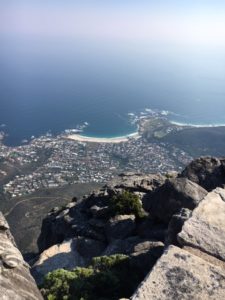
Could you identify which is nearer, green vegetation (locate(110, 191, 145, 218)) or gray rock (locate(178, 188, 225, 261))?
gray rock (locate(178, 188, 225, 261))

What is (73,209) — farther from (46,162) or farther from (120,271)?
(46,162)

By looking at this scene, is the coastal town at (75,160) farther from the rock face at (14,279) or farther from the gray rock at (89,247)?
the rock face at (14,279)

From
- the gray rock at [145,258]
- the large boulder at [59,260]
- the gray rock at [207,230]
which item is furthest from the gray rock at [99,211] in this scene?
the gray rock at [207,230]

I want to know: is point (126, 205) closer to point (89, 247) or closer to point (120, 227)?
point (120, 227)

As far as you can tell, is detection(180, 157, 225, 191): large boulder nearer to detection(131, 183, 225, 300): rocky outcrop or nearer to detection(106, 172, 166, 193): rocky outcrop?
detection(106, 172, 166, 193): rocky outcrop

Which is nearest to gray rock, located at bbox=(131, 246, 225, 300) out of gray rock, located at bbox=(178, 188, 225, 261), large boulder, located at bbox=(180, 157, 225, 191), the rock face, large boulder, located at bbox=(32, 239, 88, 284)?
gray rock, located at bbox=(178, 188, 225, 261)

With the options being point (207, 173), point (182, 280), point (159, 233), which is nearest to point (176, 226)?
point (182, 280)
